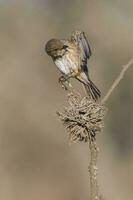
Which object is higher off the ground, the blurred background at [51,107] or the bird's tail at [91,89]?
the blurred background at [51,107]

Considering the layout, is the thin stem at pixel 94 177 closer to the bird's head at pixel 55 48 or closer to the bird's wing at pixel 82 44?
the bird's wing at pixel 82 44

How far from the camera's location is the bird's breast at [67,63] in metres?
3.43

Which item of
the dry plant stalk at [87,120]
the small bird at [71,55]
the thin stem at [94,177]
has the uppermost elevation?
the small bird at [71,55]

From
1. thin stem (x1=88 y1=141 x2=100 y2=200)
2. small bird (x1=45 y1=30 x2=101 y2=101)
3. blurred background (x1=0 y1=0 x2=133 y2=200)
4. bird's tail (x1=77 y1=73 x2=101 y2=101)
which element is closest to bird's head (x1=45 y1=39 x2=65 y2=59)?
small bird (x1=45 y1=30 x2=101 y2=101)

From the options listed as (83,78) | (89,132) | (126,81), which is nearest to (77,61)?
(83,78)

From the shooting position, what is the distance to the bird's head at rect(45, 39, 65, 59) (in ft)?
10.2

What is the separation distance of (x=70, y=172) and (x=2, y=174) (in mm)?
1425

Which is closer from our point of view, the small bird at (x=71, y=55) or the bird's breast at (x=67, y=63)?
the small bird at (x=71, y=55)

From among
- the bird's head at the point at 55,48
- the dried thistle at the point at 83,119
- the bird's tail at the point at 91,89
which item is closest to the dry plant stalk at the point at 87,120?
the dried thistle at the point at 83,119

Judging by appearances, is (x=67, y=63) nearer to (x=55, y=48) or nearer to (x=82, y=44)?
(x=55, y=48)

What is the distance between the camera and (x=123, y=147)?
11945 mm

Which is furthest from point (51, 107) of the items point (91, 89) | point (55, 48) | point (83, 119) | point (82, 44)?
point (83, 119)

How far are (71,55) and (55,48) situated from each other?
12 cm

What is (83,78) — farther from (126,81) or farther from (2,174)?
(126,81)
